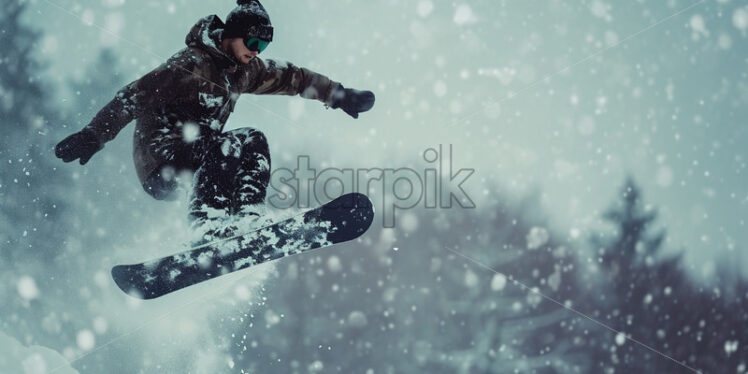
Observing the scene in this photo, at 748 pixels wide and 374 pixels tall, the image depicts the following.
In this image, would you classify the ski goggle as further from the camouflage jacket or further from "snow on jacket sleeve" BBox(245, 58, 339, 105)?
"snow on jacket sleeve" BBox(245, 58, 339, 105)

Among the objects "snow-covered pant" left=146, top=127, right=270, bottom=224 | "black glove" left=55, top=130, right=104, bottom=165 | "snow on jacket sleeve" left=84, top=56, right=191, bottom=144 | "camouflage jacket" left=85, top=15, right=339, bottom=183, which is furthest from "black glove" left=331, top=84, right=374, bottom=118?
"black glove" left=55, top=130, right=104, bottom=165

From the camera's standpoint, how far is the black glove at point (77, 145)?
1.82 m

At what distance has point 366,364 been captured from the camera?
37.4 feet

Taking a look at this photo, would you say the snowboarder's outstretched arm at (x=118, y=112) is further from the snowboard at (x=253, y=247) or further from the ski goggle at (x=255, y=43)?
the snowboard at (x=253, y=247)

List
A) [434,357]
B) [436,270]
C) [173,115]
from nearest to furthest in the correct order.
Result: [173,115] → [436,270] → [434,357]

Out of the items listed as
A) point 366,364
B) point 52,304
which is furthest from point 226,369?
point 366,364

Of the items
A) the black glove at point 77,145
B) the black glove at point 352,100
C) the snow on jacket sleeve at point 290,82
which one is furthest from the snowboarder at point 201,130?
the black glove at point 352,100

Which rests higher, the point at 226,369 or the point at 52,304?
the point at 52,304

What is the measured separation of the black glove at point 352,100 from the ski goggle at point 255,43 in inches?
19.5

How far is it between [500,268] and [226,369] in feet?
18.5

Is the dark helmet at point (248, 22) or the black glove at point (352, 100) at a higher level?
the dark helmet at point (248, 22)

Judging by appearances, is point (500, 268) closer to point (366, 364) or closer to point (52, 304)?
point (366, 364)

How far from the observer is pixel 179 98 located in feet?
6.38

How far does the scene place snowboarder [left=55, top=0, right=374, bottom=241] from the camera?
186 centimetres
